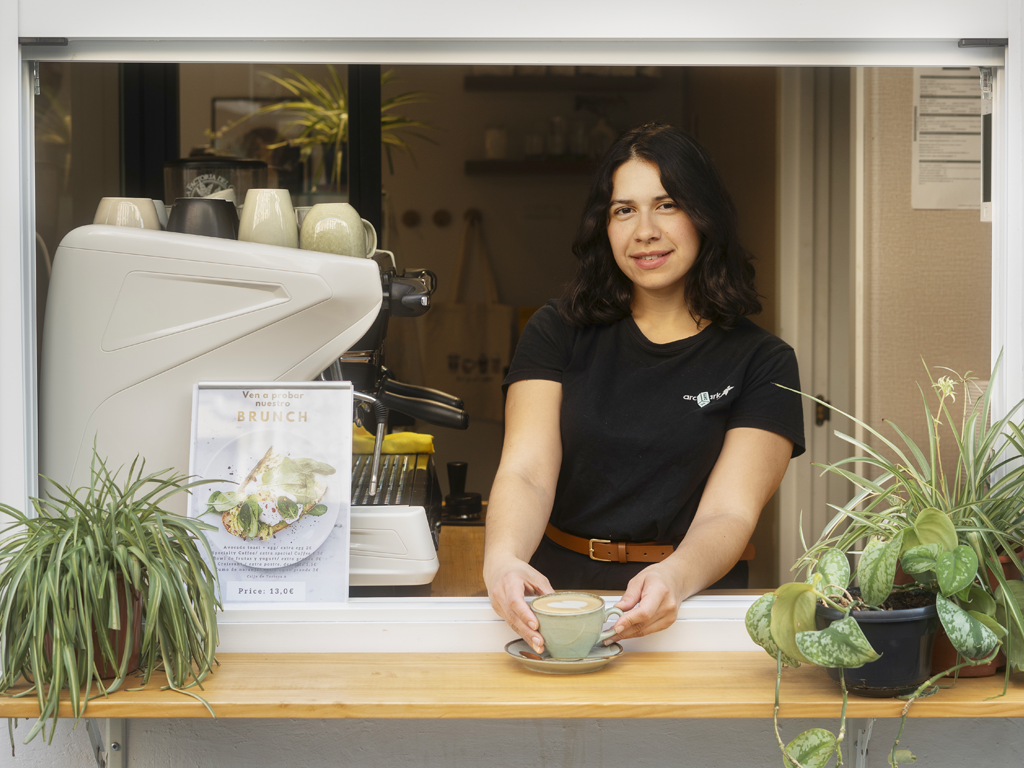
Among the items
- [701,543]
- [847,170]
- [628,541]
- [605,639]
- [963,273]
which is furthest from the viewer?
[847,170]

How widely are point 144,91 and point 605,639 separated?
2.27 m

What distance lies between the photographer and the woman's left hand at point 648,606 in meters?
1.05

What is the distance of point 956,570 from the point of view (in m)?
0.89

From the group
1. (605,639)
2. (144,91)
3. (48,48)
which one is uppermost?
(144,91)

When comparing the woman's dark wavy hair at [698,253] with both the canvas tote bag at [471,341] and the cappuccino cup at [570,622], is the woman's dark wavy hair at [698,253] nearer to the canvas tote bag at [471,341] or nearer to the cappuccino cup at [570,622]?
the cappuccino cup at [570,622]

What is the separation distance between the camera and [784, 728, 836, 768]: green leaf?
90cm

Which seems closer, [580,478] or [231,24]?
[231,24]

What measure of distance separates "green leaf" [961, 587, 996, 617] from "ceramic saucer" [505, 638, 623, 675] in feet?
1.20

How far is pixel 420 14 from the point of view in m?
1.14

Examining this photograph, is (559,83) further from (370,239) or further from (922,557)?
(922,557)

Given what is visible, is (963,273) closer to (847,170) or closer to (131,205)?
(847,170)

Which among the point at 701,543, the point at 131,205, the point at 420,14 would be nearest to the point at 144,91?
the point at 131,205

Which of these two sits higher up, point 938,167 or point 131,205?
point 938,167

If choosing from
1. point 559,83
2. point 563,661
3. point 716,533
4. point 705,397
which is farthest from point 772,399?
point 559,83
